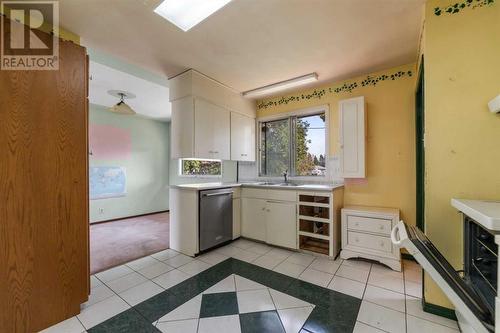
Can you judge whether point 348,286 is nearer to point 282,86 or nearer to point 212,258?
point 212,258

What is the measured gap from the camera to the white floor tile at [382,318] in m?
1.54

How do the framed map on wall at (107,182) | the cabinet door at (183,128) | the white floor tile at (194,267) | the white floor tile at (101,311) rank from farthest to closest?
the framed map on wall at (107,182), the cabinet door at (183,128), the white floor tile at (194,267), the white floor tile at (101,311)

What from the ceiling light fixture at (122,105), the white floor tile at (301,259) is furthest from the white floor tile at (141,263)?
the ceiling light fixture at (122,105)

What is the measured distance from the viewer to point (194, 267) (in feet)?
8.23

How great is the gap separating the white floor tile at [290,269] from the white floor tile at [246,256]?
386mm

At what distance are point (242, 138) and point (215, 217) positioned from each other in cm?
152

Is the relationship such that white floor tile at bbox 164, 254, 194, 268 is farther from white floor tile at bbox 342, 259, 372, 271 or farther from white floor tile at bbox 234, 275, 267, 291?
white floor tile at bbox 342, 259, 372, 271

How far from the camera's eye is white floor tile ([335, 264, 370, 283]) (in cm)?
224

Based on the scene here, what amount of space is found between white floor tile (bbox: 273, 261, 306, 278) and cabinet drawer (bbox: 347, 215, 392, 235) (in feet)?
2.76

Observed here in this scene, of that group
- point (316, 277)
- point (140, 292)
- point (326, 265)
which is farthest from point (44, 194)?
point (326, 265)

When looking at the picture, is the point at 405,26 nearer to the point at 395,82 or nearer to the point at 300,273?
the point at 395,82

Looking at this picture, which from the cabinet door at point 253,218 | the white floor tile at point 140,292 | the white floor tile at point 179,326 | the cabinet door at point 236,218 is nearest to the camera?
the white floor tile at point 179,326

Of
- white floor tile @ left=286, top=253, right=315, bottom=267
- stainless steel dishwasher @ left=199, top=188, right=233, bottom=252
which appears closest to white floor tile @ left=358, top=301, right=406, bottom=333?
white floor tile @ left=286, top=253, right=315, bottom=267

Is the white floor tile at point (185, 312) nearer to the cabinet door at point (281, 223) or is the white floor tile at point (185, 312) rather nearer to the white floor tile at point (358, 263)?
the cabinet door at point (281, 223)
